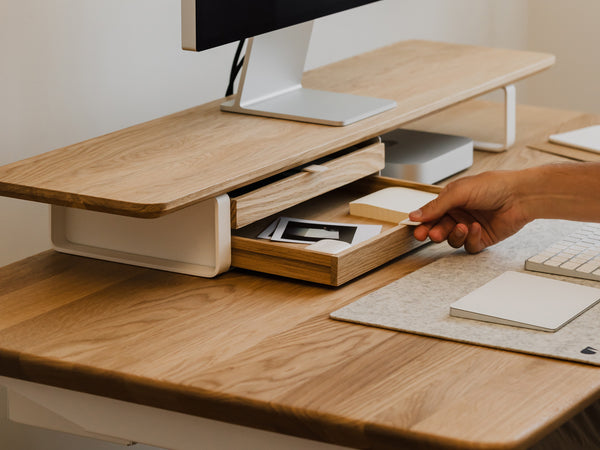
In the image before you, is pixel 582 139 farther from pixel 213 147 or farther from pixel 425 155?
pixel 213 147

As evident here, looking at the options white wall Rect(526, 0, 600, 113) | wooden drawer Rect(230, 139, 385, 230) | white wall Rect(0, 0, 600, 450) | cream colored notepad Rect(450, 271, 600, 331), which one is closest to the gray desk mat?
cream colored notepad Rect(450, 271, 600, 331)

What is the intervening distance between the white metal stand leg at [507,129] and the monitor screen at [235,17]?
16.7 inches

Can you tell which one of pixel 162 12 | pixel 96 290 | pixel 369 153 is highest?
pixel 162 12

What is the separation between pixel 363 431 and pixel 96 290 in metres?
0.47

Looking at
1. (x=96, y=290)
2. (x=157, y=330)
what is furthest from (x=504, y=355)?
(x=96, y=290)

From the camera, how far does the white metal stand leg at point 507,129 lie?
1812 millimetres

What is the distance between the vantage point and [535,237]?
1.40 meters

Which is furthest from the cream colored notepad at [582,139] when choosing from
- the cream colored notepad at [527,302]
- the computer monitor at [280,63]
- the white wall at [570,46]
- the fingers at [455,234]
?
the white wall at [570,46]

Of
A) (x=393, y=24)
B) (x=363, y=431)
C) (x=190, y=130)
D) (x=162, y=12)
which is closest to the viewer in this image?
(x=363, y=431)

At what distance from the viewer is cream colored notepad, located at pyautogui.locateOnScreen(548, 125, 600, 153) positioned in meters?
1.78

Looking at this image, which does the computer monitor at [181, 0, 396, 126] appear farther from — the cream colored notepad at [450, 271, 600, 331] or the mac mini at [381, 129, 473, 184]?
the cream colored notepad at [450, 271, 600, 331]

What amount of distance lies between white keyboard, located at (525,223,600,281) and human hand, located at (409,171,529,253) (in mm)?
77

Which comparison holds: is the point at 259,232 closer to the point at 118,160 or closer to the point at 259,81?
the point at 118,160

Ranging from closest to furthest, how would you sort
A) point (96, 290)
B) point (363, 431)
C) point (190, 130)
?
1. point (363, 431)
2. point (96, 290)
3. point (190, 130)
